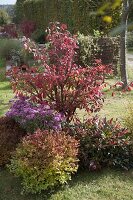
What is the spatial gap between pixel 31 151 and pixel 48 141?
252 mm

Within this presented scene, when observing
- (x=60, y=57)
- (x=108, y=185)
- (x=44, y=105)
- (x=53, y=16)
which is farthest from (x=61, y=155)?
(x=53, y=16)

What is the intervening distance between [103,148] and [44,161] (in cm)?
96

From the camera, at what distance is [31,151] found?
470 cm

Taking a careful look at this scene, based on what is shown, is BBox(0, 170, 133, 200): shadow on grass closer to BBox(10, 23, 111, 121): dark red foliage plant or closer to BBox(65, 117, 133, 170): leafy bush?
BBox(65, 117, 133, 170): leafy bush

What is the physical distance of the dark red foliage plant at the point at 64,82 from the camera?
5801mm

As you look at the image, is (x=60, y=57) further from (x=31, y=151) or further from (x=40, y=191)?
(x=40, y=191)

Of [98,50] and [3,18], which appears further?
[3,18]

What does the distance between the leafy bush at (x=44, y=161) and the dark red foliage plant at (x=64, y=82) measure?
1.07 m

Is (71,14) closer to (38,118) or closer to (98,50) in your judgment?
(98,50)

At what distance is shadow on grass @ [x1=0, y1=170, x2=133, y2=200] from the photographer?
4641 millimetres

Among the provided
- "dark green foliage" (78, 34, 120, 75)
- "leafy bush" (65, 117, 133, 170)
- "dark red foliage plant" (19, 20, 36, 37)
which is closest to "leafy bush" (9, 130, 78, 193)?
"leafy bush" (65, 117, 133, 170)

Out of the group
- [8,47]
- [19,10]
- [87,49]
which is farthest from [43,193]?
[19,10]

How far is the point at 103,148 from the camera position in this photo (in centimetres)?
516

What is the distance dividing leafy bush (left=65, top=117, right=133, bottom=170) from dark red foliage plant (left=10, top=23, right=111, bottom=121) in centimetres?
55
